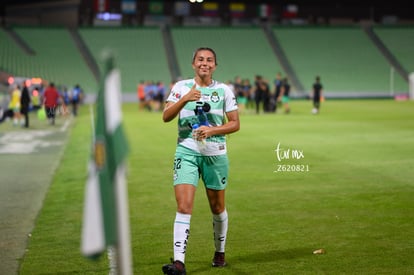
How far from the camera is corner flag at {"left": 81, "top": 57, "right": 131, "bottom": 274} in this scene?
4.06m

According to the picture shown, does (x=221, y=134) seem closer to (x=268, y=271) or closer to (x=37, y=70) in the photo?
(x=268, y=271)

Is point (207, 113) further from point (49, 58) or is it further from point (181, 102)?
point (49, 58)

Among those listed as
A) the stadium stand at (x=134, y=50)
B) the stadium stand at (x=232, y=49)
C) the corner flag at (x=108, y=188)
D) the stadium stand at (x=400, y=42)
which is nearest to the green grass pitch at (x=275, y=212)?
the corner flag at (x=108, y=188)

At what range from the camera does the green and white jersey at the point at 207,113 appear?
824cm

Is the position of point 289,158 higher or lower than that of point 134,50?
lower

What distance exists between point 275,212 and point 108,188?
8.65 metres

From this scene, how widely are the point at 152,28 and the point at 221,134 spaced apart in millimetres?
71276

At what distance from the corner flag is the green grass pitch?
183 inches

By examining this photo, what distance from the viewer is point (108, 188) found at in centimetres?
416

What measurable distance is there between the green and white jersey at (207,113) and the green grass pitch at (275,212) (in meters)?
1.37

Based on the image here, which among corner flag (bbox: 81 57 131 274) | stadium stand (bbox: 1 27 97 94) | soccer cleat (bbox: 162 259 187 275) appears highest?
stadium stand (bbox: 1 27 97 94)

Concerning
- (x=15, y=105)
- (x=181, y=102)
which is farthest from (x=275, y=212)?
(x=15, y=105)

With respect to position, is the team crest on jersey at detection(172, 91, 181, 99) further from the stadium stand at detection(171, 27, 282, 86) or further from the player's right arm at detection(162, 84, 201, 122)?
the stadium stand at detection(171, 27, 282, 86)

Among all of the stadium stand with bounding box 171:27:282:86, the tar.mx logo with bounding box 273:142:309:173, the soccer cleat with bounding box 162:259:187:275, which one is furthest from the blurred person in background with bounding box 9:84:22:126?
the soccer cleat with bounding box 162:259:187:275
